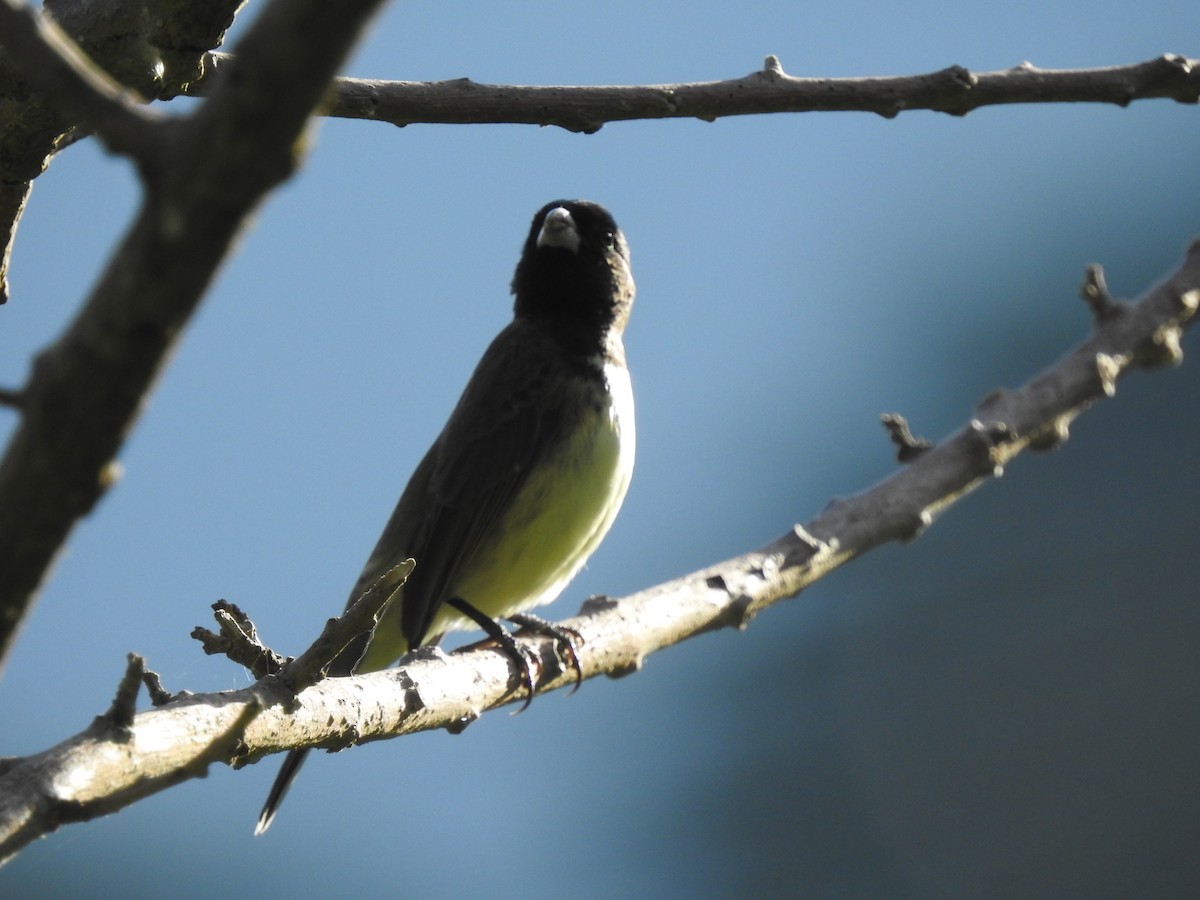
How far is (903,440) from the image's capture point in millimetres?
4152

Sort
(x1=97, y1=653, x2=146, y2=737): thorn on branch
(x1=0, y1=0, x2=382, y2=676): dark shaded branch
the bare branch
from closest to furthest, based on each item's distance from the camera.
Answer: (x1=0, y1=0, x2=382, y2=676): dark shaded branch, the bare branch, (x1=97, y1=653, x2=146, y2=737): thorn on branch

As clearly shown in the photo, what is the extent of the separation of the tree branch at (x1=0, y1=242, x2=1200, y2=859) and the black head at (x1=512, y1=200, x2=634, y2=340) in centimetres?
190

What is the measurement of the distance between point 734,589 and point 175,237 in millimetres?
2798

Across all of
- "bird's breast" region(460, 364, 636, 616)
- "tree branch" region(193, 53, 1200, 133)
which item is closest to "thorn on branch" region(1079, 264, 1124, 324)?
"tree branch" region(193, 53, 1200, 133)

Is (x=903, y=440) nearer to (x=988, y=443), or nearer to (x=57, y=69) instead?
(x=988, y=443)

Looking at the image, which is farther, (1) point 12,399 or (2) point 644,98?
(2) point 644,98

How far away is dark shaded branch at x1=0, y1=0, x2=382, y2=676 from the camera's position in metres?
1.16

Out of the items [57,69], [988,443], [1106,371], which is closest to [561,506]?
[988,443]

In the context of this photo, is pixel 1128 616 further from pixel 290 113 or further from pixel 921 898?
pixel 290 113

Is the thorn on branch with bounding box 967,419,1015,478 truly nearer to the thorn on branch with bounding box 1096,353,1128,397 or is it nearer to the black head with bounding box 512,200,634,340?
the thorn on branch with bounding box 1096,353,1128,397

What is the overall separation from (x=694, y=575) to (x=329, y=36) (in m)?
2.82

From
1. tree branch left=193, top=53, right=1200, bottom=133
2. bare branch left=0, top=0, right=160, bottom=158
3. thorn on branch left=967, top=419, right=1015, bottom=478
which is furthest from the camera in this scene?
thorn on branch left=967, top=419, right=1015, bottom=478

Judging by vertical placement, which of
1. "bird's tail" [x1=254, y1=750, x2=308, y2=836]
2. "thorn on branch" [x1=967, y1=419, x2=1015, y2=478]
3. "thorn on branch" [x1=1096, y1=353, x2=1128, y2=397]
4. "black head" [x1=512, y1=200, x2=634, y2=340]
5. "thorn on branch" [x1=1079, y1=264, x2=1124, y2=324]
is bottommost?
"bird's tail" [x1=254, y1=750, x2=308, y2=836]

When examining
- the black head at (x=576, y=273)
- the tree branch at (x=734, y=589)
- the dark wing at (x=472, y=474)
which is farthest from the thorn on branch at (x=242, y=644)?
the black head at (x=576, y=273)
